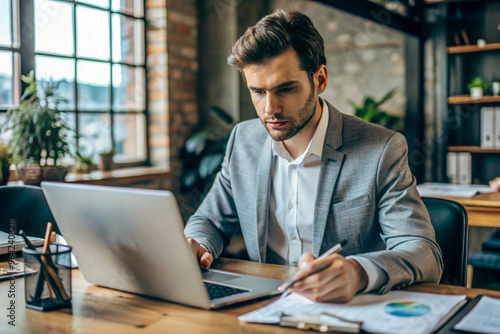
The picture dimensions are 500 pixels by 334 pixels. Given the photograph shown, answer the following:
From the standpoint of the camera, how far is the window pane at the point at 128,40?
4.00 m

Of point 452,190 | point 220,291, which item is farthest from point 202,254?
point 452,190

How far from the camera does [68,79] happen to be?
11.8ft

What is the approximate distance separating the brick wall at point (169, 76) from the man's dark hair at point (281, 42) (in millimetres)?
2790

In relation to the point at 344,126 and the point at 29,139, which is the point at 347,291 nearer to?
the point at 344,126

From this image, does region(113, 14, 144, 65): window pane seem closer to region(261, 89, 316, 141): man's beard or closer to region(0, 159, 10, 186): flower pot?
region(0, 159, 10, 186): flower pot

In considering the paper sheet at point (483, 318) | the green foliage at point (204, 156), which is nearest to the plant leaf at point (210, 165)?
the green foliage at point (204, 156)

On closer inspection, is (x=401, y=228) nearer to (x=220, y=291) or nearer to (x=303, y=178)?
(x=303, y=178)

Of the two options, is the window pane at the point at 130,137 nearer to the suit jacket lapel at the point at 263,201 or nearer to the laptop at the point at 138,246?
the suit jacket lapel at the point at 263,201

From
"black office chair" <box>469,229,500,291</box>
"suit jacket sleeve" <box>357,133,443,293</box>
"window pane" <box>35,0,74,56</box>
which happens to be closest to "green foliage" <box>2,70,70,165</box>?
"window pane" <box>35,0,74,56</box>

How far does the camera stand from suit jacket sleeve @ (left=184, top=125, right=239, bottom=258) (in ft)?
5.27

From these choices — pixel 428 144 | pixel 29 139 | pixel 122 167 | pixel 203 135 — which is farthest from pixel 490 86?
pixel 29 139

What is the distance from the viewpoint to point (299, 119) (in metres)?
1.51

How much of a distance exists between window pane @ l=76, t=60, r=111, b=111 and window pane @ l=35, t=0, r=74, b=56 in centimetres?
17

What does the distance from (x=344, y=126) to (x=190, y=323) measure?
33.9 inches
